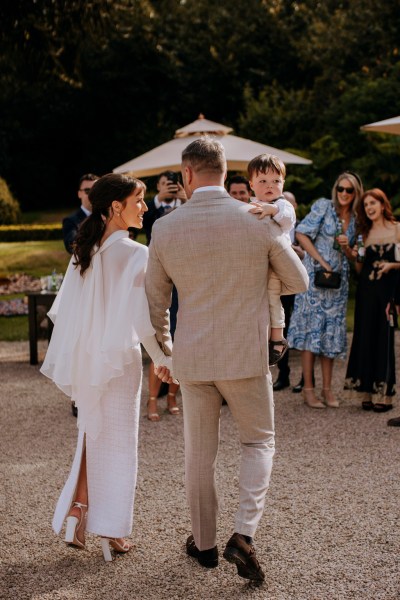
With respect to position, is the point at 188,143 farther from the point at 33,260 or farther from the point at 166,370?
the point at 33,260

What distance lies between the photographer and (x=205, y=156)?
352 cm

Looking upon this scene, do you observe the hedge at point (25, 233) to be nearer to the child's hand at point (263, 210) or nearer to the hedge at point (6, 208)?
the hedge at point (6, 208)

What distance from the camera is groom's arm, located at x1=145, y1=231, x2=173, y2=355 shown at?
3641mm

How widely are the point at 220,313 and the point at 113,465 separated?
103 cm

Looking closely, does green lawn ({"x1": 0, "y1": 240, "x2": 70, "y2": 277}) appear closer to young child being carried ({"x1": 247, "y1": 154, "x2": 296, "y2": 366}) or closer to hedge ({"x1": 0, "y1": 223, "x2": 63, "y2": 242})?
hedge ({"x1": 0, "y1": 223, "x2": 63, "y2": 242})

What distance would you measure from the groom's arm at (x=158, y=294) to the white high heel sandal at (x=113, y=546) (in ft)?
3.28

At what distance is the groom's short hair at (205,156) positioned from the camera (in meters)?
3.51

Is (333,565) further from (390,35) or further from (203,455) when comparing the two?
(390,35)

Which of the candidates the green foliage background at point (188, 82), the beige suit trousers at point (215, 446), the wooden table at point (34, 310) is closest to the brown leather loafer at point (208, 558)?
the beige suit trousers at point (215, 446)

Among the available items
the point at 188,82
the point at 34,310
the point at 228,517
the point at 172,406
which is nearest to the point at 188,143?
the point at 34,310

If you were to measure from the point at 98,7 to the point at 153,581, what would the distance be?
1593 centimetres

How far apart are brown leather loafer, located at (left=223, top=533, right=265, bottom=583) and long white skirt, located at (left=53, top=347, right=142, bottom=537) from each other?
608 millimetres

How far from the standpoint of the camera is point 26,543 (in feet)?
13.3

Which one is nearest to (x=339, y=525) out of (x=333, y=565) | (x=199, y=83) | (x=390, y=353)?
(x=333, y=565)
